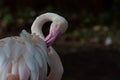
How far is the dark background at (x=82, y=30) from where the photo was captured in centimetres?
852

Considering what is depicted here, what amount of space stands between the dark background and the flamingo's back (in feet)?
13.6

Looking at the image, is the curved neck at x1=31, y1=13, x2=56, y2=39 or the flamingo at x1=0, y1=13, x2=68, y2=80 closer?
the flamingo at x1=0, y1=13, x2=68, y2=80

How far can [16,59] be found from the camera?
3.90 m

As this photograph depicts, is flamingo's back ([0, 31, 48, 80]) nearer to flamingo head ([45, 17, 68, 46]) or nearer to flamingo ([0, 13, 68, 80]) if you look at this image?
flamingo ([0, 13, 68, 80])

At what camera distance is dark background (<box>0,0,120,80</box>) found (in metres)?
8.52

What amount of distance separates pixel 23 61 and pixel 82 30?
6310mm

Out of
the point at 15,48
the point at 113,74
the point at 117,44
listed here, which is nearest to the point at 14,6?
the point at 117,44

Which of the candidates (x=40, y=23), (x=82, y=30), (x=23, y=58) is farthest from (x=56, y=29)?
(x=82, y=30)

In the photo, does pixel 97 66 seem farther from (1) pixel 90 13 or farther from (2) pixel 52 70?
(2) pixel 52 70

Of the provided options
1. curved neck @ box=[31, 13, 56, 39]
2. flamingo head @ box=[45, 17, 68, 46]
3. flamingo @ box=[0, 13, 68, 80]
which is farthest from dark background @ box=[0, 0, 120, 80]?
flamingo @ box=[0, 13, 68, 80]

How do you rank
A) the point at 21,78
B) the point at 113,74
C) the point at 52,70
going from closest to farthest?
the point at 21,78 → the point at 52,70 → the point at 113,74

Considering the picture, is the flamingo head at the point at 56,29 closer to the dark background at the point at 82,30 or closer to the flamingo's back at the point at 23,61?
the flamingo's back at the point at 23,61

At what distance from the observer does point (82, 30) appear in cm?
1011

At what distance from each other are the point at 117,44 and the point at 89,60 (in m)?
0.89
